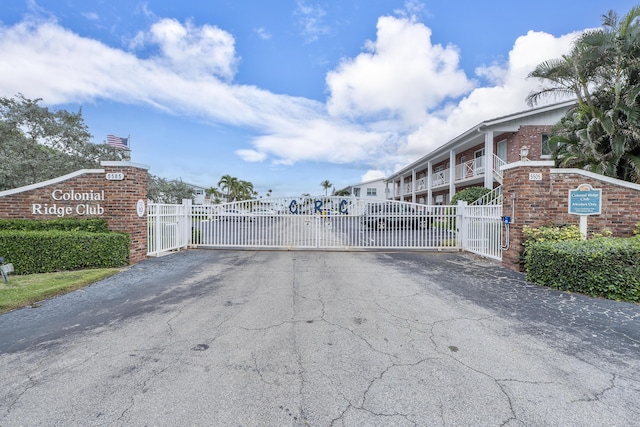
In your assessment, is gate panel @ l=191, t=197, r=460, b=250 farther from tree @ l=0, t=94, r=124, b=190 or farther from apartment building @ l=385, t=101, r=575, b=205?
apartment building @ l=385, t=101, r=575, b=205

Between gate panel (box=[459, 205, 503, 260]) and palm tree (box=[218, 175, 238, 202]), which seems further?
palm tree (box=[218, 175, 238, 202])

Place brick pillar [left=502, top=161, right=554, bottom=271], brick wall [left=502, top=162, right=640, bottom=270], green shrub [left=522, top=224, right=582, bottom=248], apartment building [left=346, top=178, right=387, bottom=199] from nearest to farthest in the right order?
green shrub [left=522, top=224, right=582, bottom=248] → brick wall [left=502, top=162, right=640, bottom=270] → brick pillar [left=502, top=161, right=554, bottom=271] → apartment building [left=346, top=178, right=387, bottom=199]

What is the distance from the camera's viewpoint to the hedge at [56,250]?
6742mm

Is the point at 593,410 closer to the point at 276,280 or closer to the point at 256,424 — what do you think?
the point at 256,424

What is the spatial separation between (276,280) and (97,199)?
5.62 meters

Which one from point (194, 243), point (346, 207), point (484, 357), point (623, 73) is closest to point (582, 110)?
point (623, 73)

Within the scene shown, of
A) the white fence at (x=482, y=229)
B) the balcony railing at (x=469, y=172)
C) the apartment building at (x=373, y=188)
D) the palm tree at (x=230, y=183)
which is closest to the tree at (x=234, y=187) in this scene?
the palm tree at (x=230, y=183)

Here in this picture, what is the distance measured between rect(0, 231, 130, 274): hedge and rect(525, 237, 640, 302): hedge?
9.37m

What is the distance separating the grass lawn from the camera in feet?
15.8

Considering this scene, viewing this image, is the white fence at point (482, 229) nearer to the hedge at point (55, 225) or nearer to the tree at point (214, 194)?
the hedge at point (55, 225)

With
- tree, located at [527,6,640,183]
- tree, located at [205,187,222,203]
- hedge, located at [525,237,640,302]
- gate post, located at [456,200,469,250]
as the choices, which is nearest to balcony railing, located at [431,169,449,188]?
tree, located at [527,6,640,183]

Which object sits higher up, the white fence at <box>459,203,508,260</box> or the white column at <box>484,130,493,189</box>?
the white column at <box>484,130,493,189</box>

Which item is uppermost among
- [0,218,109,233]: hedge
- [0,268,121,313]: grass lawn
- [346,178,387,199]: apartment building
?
[346,178,387,199]: apartment building

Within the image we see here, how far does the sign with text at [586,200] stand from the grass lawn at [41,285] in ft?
34.2
